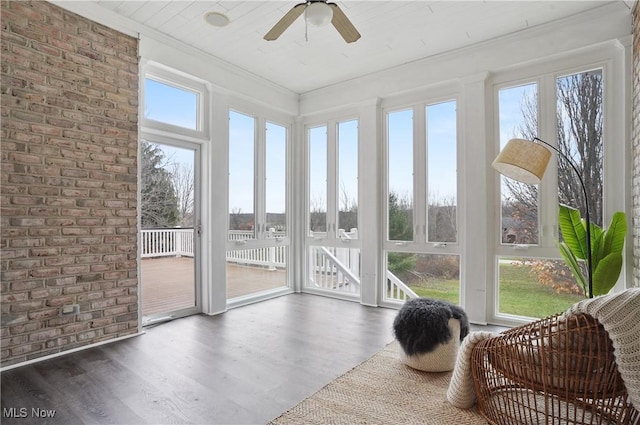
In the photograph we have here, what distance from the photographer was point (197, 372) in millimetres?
2703

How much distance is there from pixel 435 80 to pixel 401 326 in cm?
298

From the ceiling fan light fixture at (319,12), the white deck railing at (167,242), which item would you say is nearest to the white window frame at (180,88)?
the white deck railing at (167,242)

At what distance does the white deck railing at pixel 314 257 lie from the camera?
4098 mm

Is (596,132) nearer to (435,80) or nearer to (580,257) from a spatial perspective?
(580,257)

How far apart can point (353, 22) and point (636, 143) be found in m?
2.73

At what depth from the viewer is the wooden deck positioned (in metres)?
3.91

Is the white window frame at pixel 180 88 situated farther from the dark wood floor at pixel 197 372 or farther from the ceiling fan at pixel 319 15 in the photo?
the dark wood floor at pixel 197 372

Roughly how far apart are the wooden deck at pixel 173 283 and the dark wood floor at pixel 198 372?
0.28 metres

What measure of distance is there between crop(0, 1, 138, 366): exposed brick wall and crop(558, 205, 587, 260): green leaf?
3982 mm

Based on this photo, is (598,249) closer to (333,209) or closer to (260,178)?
(333,209)

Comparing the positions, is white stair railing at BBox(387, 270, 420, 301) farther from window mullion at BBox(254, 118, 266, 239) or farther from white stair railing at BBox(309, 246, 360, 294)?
window mullion at BBox(254, 118, 266, 239)

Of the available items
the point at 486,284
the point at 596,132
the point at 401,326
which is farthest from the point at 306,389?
the point at 596,132

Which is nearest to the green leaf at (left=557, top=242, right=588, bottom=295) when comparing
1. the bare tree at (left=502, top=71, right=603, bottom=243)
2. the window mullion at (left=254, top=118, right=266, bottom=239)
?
the bare tree at (left=502, top=71, right=603, bottom=243)

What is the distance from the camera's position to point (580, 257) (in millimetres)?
3070
